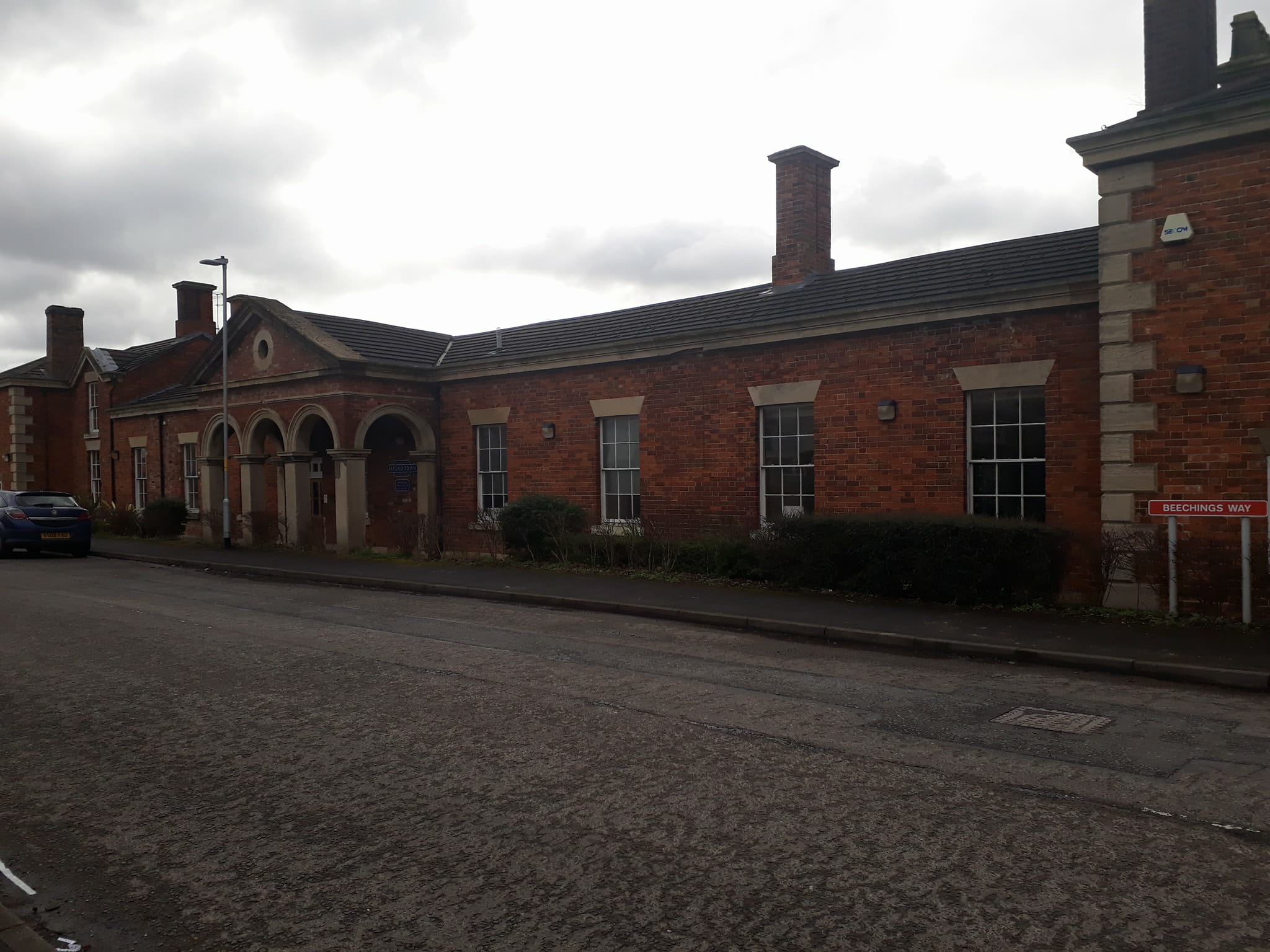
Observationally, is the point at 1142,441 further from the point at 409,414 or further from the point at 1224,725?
the point at 409,414

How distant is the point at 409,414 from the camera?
68.9 ft

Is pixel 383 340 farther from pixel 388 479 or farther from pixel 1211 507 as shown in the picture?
pixel 1211 507

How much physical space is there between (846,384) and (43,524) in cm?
1799

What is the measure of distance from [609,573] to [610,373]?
452 cm

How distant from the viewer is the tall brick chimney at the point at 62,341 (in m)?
36.2

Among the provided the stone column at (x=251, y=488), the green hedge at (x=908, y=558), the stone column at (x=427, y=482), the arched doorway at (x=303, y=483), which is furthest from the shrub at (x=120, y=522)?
the green hedge at (x=908, y=558)

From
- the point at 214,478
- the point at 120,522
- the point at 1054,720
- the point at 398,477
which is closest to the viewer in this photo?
the point at 1054,720

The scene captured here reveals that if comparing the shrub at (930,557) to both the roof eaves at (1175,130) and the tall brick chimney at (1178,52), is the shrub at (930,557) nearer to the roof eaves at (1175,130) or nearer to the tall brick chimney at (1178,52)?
the roof eaves at (1175,130)

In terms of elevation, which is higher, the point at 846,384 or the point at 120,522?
the point at 846,384

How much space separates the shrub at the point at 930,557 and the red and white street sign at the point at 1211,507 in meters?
1.19

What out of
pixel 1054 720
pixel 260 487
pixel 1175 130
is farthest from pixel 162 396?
pixel 1054 720

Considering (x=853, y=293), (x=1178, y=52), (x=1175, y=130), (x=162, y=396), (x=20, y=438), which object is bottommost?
(x=20, y=438)

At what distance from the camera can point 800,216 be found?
17.6 m

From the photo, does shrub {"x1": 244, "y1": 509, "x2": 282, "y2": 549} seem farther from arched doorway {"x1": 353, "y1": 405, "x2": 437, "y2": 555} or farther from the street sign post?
the street sign post
